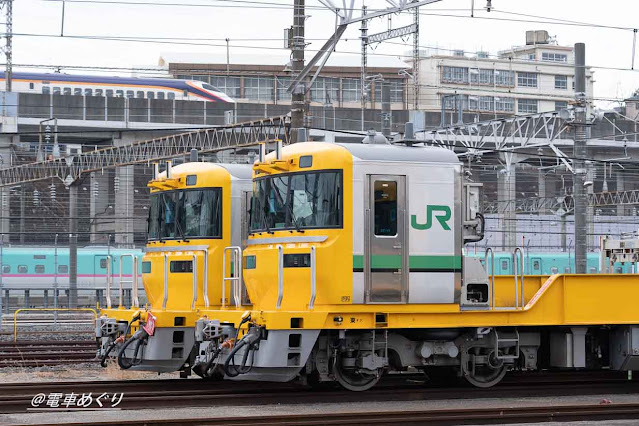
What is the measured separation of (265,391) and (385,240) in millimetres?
3006

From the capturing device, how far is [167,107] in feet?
188

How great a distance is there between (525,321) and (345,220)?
10.7 feet

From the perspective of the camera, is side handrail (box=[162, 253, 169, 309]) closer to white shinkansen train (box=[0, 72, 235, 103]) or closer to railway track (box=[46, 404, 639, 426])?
railway track (box=[46, 404, 639, 426])

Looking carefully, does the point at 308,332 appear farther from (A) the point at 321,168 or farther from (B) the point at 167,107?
A: (B) the point at 167,107

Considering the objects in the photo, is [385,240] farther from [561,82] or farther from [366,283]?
[561,82]

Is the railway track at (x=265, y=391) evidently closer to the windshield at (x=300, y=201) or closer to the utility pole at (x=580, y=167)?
the windshield at (x=300, y=201)

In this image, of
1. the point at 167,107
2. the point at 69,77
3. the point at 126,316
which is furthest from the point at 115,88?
the point at 126,316

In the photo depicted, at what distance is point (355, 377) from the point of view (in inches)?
571

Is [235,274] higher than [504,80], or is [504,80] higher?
[504,80]

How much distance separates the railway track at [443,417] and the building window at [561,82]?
3557 inches

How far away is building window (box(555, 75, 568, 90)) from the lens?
330 feet

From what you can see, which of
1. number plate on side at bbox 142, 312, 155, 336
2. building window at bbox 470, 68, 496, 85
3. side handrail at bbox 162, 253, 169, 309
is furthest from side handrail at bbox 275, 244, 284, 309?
building window at bbox 470, 68, 496, 85

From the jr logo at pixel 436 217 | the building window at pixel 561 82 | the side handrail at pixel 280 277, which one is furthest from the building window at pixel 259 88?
the side handrail at pixel 280 277


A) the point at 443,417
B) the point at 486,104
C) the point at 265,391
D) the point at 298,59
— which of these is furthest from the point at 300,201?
the point at 486,104
